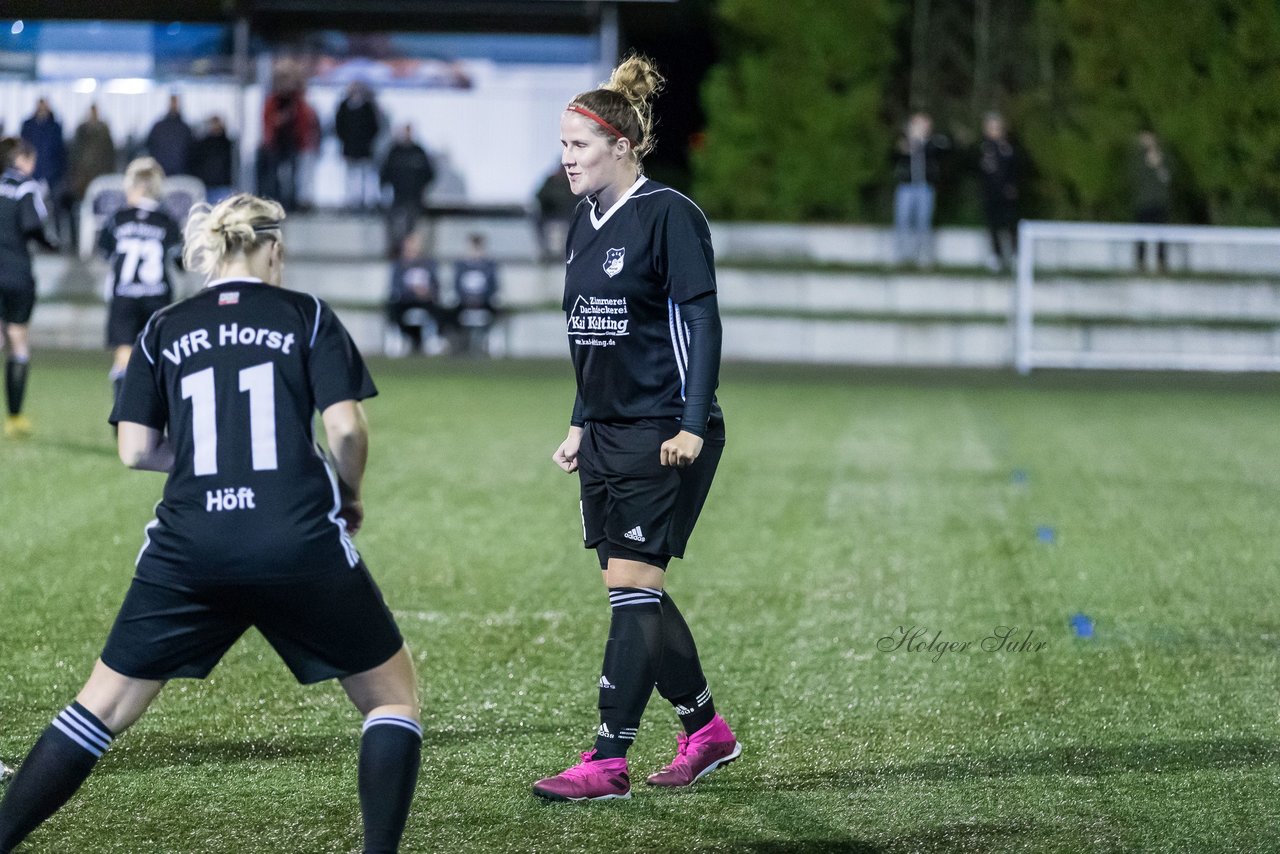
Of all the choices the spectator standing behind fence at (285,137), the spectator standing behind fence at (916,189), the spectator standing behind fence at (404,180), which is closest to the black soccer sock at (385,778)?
the spectator standing behind fence at (404,180)

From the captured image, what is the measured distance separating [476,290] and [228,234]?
59.6ft

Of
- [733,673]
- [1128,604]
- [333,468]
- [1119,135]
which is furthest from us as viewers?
[1119,135]

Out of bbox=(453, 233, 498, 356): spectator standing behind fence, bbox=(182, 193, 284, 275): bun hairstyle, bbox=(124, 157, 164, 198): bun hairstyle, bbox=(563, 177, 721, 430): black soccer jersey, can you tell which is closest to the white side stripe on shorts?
bbox=(182, 193, 284, 275): bun hairstyle

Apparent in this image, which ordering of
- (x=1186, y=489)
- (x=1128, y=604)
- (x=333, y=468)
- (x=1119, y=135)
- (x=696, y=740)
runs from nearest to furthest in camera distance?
(x=333, y=468), (x=696, y=740), (x=1128, y=604), (x=1186, y=489), (x=1119, y=135)

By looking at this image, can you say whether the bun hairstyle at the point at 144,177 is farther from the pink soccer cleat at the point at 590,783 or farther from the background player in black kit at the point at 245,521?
the background player in black kit at the point at 245,521

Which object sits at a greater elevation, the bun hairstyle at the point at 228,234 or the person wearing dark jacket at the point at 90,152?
the bun hairstyle at the point at 228,234

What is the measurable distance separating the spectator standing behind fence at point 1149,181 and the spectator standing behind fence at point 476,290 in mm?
8662

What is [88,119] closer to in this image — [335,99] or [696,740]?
[335,99]

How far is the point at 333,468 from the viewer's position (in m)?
3.76

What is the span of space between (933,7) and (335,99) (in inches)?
431

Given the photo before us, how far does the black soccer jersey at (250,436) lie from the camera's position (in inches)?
143

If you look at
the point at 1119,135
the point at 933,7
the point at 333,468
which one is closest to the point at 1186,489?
the point at 333,468

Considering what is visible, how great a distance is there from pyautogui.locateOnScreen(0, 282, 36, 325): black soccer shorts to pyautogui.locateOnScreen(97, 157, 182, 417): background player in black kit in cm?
58

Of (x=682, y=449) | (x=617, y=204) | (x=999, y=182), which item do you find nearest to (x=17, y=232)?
(x=617, y=204)
